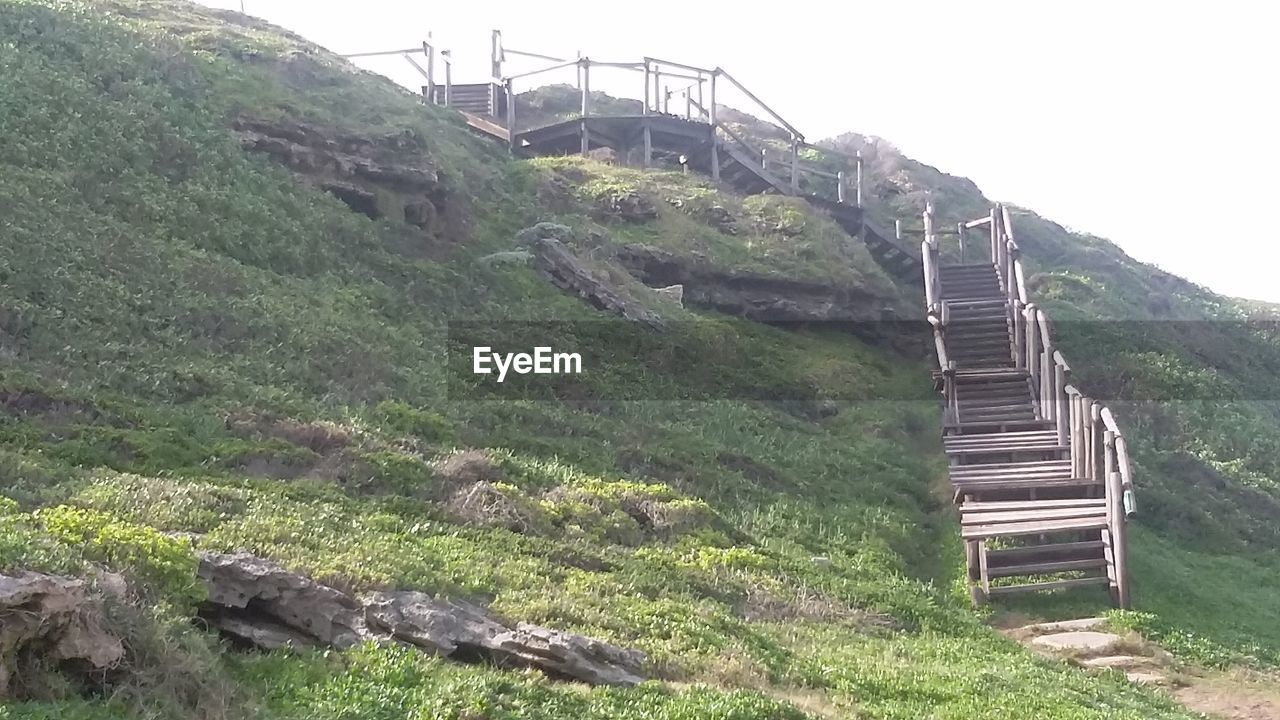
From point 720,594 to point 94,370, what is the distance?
763cm

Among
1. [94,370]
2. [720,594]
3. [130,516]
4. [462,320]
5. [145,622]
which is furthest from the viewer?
Answer: [462,320]

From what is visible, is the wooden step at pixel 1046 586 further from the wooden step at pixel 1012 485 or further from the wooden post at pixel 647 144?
the wooden post at pixel 647 144

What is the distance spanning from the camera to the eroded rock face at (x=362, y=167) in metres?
21.3

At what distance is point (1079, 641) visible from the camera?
11398 mm

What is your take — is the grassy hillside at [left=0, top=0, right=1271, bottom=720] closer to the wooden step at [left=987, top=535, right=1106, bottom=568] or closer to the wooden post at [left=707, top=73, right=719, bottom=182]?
the wooden step at [left=987, top=535, right=1106, bottom=568]

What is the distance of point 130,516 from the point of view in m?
8.10

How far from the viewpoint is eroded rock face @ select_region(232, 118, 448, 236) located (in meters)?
21.3

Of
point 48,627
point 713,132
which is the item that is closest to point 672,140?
point 713,132

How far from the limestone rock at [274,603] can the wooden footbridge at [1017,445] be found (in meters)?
8.43

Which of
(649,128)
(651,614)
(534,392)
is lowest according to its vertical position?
(651,614)

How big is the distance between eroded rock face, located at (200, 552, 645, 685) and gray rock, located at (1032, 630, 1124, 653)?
6052 mm

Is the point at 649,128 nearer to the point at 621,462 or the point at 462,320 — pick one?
the point at 462,320

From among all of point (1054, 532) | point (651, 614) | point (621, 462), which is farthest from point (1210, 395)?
point (651, 614)

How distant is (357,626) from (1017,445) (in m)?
12.4
